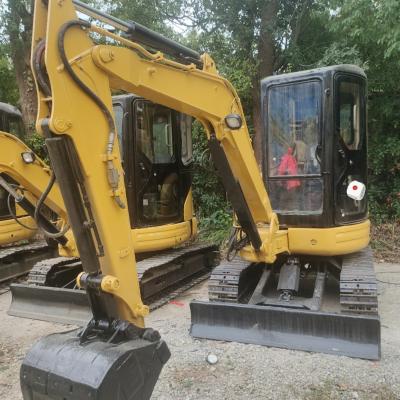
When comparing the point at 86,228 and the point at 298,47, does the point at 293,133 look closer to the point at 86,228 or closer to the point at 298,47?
the point at 86,228

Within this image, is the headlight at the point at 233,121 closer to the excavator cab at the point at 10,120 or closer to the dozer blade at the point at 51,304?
the dozer blade at the point at 51,304

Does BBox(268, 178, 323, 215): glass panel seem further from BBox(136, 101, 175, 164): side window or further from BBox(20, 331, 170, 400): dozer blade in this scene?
BBox(20, 331, 170, 400): dozer blade

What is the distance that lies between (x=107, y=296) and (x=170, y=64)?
1.70m

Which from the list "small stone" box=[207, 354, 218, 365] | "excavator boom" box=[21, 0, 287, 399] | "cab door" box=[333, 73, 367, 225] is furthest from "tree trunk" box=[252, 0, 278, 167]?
"excavator boom" box=[21, 0, 287, 399]

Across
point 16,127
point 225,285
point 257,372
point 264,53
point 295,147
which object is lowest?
point 257,372

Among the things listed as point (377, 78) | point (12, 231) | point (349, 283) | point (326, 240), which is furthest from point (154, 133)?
point (377, 78)

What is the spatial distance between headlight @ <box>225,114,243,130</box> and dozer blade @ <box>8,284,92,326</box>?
2.61 metres

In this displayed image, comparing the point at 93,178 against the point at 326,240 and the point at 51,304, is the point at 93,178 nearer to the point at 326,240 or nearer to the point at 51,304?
the point at 326,240

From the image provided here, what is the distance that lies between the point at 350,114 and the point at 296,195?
1.03 metres

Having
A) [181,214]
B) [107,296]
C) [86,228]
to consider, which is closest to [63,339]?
[107,296]

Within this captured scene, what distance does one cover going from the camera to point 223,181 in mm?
4285

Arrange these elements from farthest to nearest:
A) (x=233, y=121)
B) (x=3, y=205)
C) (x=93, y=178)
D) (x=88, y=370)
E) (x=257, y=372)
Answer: (x=3, y=205)
(x=233, y=121)
(x=257, y=372)
(x=93, y=178)
(x=88, y=370)

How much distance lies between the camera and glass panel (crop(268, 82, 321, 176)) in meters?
4.80

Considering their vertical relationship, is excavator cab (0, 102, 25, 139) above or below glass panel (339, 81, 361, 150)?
above
